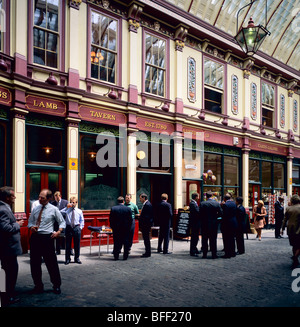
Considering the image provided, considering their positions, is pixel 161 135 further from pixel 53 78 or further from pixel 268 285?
pixel 268 285

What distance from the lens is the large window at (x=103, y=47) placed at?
34.7 feet

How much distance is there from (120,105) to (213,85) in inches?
217

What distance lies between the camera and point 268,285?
6184 millimetres

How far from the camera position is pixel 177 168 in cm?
1267

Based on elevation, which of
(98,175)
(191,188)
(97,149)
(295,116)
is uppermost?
(295,116)

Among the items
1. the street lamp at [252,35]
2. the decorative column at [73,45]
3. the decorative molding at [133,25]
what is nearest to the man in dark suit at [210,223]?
the street lamp at [252,35]

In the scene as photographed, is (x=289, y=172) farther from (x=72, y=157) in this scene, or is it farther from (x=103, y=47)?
(x=72, y=157)

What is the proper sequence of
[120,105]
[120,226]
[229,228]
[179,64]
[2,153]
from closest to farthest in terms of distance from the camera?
[120,226], [2,153], [229,228], [120,105], [179,64]

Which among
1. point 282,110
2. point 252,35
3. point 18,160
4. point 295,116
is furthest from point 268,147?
point 18,160

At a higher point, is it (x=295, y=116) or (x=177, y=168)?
(x=295, y=116)

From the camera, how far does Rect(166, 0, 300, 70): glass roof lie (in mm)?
13648

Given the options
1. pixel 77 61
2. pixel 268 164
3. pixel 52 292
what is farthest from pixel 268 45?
pixel 52 292

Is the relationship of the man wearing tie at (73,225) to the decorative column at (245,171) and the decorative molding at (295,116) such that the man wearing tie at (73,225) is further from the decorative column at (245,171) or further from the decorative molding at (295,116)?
the decorative molding at (295,116)

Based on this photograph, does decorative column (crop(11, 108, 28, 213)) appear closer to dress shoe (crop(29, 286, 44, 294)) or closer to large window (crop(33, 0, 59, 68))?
large window (crop(33, 0, 59, 68))
